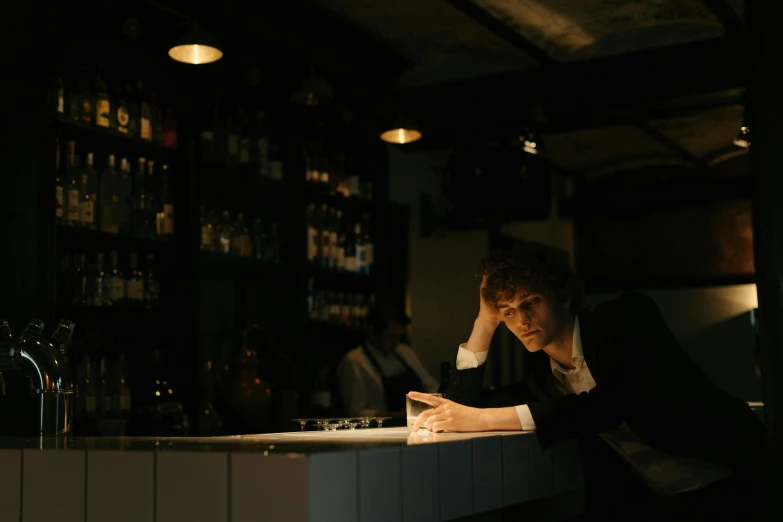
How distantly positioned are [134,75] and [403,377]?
208cm

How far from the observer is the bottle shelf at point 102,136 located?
128 inches

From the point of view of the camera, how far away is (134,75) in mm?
3660

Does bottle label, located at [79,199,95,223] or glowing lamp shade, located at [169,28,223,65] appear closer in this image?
glowing lamp shade, located at [169,28,223,65]

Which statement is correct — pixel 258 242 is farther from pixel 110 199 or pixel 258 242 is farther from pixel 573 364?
pixel 573 364

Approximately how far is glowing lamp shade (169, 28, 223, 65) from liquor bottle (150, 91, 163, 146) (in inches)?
18.5

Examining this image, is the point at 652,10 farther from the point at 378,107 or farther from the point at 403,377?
the point at 403,377

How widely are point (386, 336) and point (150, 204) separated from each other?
1.50 meters

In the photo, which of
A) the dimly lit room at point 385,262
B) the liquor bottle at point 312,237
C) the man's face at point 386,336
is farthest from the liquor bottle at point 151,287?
the man's face at point 386,336

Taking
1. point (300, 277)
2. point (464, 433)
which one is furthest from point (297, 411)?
point (464, 433)

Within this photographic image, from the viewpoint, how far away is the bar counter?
1.04 m

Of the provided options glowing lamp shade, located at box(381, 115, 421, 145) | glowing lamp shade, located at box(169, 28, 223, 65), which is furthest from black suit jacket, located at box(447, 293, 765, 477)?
glowing lamp shade, located at box(381, 115, 421, 145)

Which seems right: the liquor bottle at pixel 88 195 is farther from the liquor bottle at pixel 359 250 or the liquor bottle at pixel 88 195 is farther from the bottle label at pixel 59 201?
the liquor bottle at pixel 359 250

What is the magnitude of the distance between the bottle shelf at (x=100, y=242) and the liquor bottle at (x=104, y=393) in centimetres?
43

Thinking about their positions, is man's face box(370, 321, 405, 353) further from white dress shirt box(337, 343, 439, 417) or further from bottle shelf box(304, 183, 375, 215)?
bottle shelf box(304, 183, 375, 215)
